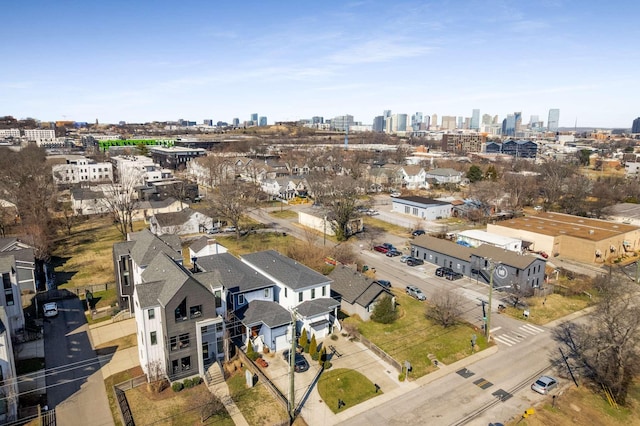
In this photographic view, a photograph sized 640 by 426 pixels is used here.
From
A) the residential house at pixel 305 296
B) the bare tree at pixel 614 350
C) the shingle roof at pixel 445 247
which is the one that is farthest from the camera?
the shingle roof at pixel 445 247

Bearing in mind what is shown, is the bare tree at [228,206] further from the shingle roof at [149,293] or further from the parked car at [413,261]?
the shingle roof at [149,293]

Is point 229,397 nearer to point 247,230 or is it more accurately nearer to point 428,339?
point 428,339

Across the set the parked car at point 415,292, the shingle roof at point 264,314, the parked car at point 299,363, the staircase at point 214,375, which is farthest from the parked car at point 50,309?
the parked car at point 415,292

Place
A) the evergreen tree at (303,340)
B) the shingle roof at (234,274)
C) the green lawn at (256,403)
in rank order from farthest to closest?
the shingle roof at (234,274), the evergreen tree at (303,340), the green lawn at (256,403)

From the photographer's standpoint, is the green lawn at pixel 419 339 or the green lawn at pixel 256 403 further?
the green lawn at pixel 419 339

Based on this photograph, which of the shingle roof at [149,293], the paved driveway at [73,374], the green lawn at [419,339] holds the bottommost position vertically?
the green lawn at [419,339]

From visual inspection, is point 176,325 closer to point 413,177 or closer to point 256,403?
point 256,403

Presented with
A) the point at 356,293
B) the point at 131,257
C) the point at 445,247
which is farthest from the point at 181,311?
the point at 445,247
